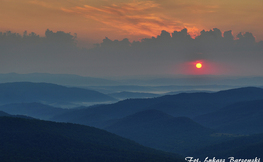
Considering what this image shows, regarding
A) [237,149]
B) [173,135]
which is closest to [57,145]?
[237,149]

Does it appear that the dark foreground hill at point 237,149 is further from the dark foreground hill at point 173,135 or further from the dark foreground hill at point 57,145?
the dark foreground hill at point 57,145

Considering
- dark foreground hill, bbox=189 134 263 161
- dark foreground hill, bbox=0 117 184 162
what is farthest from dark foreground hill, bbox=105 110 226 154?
dark foreground hill, bbox=0 117 184 162

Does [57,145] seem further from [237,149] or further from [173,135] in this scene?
[173,135]

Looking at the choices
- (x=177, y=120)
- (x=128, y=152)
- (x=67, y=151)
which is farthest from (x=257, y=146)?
(x=177, y=120)

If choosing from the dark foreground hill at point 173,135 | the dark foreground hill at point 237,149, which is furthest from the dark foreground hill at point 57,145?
the dark foreground hill at point 173,135

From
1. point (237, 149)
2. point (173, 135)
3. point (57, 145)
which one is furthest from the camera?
point (173, 135)

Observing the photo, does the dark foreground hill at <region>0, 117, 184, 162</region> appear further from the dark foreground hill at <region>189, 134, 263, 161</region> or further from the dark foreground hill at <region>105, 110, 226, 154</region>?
the dark foreground hill at <region>105, 110, 226, 154</region>

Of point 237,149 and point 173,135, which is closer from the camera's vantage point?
point 237,149

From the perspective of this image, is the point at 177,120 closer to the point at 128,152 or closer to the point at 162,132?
the point at 162,132
